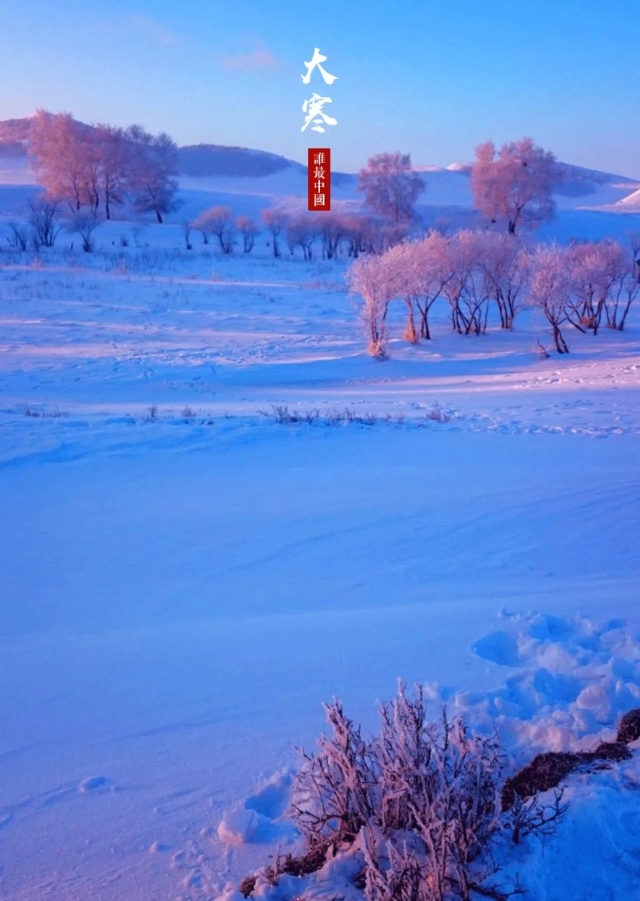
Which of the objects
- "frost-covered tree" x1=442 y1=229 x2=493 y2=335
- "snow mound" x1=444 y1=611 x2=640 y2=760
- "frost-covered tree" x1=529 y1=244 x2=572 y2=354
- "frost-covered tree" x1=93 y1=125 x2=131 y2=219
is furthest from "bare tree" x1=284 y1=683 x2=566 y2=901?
"frost-covered tree" x1=93 y1=125 x2=131 y2=219

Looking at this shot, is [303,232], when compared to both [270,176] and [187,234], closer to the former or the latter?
[187,234]

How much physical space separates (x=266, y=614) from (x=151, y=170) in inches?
2750

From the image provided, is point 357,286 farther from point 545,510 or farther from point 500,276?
point 545,510

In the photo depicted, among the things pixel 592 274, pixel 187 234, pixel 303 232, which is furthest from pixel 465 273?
pixel 187 234

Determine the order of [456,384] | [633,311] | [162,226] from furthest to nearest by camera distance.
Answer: [162,226] → [633,311] → [456,384]

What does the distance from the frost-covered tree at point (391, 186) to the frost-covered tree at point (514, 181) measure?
21.8 feet

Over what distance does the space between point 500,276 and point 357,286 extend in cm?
678

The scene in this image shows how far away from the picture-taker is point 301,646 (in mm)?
4129

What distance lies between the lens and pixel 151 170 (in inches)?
2660

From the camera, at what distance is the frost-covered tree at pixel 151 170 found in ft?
221

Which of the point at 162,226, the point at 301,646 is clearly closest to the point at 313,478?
the point at 301,646

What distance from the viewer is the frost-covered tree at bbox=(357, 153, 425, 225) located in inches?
2469

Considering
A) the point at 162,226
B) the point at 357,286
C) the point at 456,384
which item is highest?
the point at 162,226

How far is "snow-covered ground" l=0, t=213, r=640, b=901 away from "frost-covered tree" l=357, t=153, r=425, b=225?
5471cm
